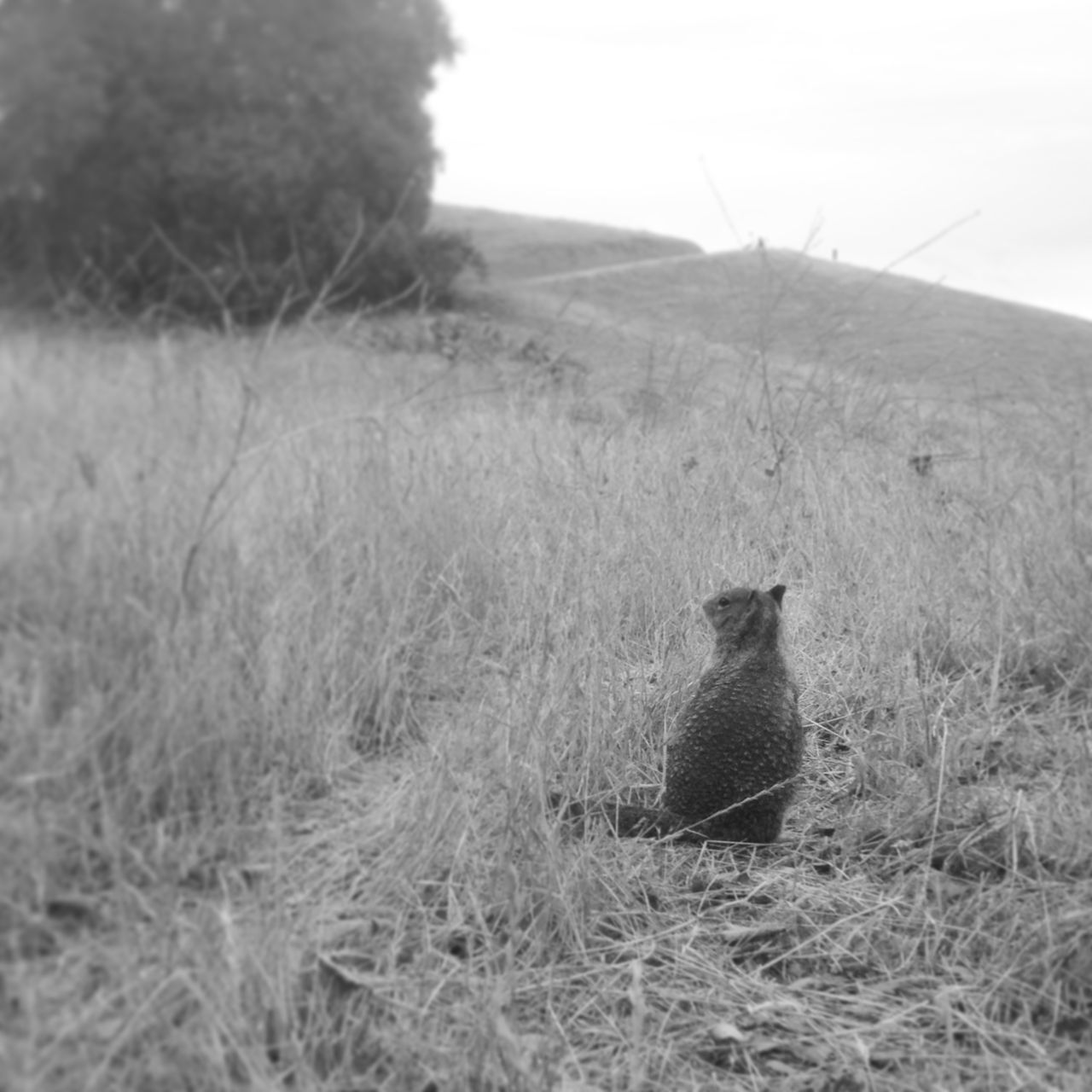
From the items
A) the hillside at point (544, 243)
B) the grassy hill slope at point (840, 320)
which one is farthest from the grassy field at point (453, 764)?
the hillside at point (544, 243)

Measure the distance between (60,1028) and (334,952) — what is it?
Result: 54 centimetres

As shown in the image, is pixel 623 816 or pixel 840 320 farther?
pixel 840 320

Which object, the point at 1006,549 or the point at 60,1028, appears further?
the point at 1006,549

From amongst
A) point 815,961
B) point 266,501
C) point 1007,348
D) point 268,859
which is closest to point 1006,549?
point 815,961

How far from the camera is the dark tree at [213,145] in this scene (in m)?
1.75

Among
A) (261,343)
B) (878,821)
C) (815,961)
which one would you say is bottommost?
(815,961)

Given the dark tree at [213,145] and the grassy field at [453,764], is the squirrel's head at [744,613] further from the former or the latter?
the dark tree at [213,145]

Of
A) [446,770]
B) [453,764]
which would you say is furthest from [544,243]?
[446,770]

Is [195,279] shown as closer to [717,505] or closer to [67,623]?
[67,623]

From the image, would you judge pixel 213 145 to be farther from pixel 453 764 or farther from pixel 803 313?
pixel 803 313

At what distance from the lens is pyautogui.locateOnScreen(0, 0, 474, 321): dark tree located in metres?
1.75

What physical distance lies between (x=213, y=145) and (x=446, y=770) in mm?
1590

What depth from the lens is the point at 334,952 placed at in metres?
1.72

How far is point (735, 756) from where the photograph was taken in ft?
8.21
